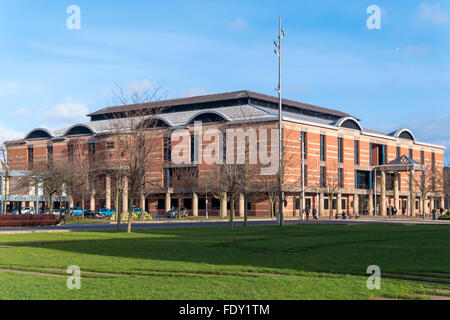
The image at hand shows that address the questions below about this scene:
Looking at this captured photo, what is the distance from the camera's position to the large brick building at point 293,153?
83.4 meters

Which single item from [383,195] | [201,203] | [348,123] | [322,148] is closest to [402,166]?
[383,195]

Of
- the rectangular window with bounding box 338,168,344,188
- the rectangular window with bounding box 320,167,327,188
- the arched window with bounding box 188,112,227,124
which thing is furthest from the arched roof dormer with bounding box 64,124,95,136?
the rectangular window with bounding box 338,168,344,188

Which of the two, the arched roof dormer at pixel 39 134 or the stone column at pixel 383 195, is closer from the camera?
the stone column at pixel 383 195

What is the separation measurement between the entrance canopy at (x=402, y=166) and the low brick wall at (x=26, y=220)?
57936mm

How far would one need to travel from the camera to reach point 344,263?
1747 centimetres

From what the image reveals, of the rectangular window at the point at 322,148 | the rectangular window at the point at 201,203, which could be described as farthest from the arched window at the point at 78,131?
the rectangular window at the point at 322,148

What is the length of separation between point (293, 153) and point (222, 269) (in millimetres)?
63377

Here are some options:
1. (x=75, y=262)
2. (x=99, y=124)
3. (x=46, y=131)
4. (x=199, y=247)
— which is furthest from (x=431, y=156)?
(x=75, y=262)

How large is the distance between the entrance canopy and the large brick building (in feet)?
0.48

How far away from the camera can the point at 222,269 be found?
15773 mm

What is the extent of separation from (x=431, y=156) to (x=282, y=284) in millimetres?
108659

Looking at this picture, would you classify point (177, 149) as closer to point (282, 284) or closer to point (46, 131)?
point (46, 131)

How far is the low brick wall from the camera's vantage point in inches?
1718

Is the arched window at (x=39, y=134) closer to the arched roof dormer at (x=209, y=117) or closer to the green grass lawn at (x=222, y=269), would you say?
the arched roof dormer at (x=209, y=117)
